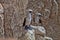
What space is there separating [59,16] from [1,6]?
1.21 metres

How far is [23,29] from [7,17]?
0.20 meters

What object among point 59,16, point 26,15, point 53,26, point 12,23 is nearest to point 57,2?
point 59,16

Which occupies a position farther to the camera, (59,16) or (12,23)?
(59,16)

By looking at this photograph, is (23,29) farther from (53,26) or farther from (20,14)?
(53,26)

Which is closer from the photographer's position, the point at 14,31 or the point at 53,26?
the point at 14,31

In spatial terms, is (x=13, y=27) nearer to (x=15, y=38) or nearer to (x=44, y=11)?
(x=15, y=38)

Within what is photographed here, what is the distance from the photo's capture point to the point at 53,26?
237cm

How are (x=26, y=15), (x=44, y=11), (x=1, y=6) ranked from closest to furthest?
1. (x=1, y=6)
2. (x=26, y=15)
3. (x=44, y=11)

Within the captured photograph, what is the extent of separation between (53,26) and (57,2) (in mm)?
393

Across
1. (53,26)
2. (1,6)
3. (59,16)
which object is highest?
(1,6)

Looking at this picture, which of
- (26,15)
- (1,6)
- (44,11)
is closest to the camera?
(1,6)

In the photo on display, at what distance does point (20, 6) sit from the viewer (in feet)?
4.81

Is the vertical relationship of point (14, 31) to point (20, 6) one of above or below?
below

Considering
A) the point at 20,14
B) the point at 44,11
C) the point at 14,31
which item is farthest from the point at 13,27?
the point at 44,11
